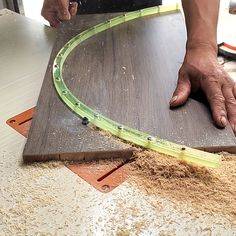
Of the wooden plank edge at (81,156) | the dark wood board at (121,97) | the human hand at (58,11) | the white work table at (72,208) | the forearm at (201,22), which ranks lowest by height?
the white work table at (72,208)

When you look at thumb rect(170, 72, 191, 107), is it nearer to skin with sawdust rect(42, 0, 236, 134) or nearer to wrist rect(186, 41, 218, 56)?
skin with sawdust rect(42, 0, 236, 134)

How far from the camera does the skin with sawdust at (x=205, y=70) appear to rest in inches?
34.6

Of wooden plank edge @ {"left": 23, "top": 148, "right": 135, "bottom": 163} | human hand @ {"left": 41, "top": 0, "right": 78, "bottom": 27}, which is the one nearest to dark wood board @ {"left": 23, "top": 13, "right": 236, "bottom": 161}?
wooden plank edge @ {"left": 23, "top": 148, "right": 135, "bottom": 163}

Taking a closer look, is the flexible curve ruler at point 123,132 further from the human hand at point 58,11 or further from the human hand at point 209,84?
the human hand at point 58,11

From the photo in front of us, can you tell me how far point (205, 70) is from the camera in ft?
3.15

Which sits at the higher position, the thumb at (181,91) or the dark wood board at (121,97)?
the thumb at (181,91)

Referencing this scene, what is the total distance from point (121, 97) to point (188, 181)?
0.31m

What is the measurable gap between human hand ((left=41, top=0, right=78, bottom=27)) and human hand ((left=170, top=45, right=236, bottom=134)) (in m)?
0.57

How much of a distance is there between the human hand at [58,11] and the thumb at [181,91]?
2.02 feet

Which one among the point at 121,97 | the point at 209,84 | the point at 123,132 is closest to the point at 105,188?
the point at 123,132

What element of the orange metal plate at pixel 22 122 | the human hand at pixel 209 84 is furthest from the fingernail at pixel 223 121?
the orange metal plate at pixel 22 122

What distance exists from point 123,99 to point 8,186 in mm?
345

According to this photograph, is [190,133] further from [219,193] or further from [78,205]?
[78,205]

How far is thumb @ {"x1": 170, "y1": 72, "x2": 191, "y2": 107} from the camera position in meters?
0.88
